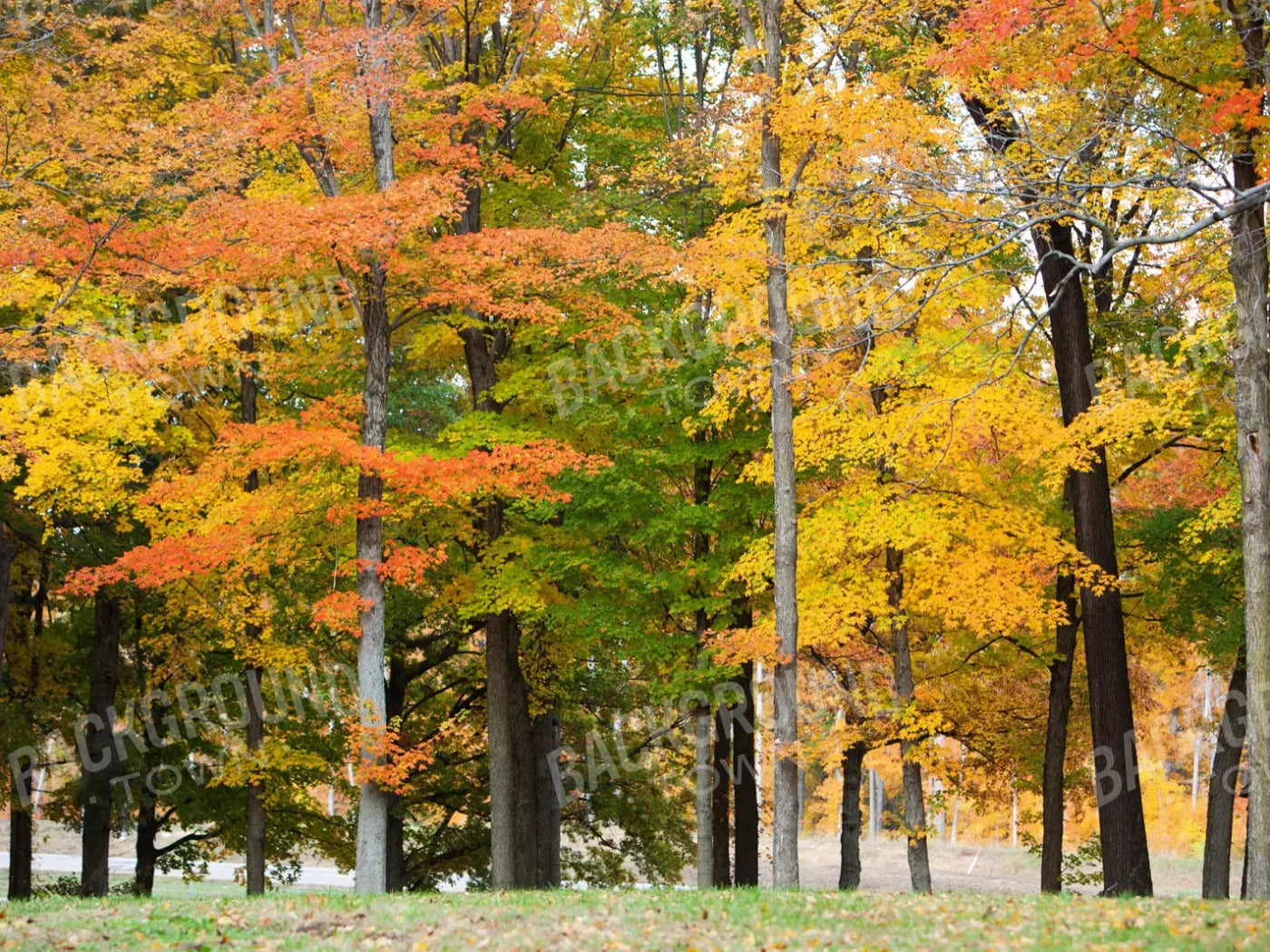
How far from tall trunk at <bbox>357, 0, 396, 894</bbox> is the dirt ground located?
14481mm

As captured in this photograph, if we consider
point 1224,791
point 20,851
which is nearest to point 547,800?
point 20,851

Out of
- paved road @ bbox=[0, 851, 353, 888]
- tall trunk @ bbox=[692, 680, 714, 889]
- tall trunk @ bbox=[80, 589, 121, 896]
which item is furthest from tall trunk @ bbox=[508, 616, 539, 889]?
paved road @ bbox=[0, 851, 353, 888]

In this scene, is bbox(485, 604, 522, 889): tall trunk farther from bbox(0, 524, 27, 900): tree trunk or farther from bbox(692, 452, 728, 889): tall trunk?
bbox(0, 524, 27, 900): tree trunk

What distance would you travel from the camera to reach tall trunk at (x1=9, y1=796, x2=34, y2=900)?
71.4 ft

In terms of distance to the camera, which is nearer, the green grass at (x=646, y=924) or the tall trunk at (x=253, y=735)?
the green grass at (x=646, y=924)

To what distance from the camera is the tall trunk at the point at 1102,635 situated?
1588cm

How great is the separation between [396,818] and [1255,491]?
1760 cm

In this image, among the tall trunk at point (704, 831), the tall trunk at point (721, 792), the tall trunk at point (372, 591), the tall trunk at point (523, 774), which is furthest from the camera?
the tall trunk at point (721, 792)

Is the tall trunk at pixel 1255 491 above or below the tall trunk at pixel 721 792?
above

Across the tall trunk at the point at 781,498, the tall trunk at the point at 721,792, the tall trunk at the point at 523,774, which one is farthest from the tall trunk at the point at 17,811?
the tall trunk at the point at 781,498

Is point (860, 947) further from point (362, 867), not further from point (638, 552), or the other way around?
point (638, 552)

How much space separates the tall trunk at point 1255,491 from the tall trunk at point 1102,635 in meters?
2.98

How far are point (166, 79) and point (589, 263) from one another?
374 inches

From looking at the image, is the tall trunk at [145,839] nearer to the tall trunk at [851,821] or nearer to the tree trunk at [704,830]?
the tree trunk at [704,830]
